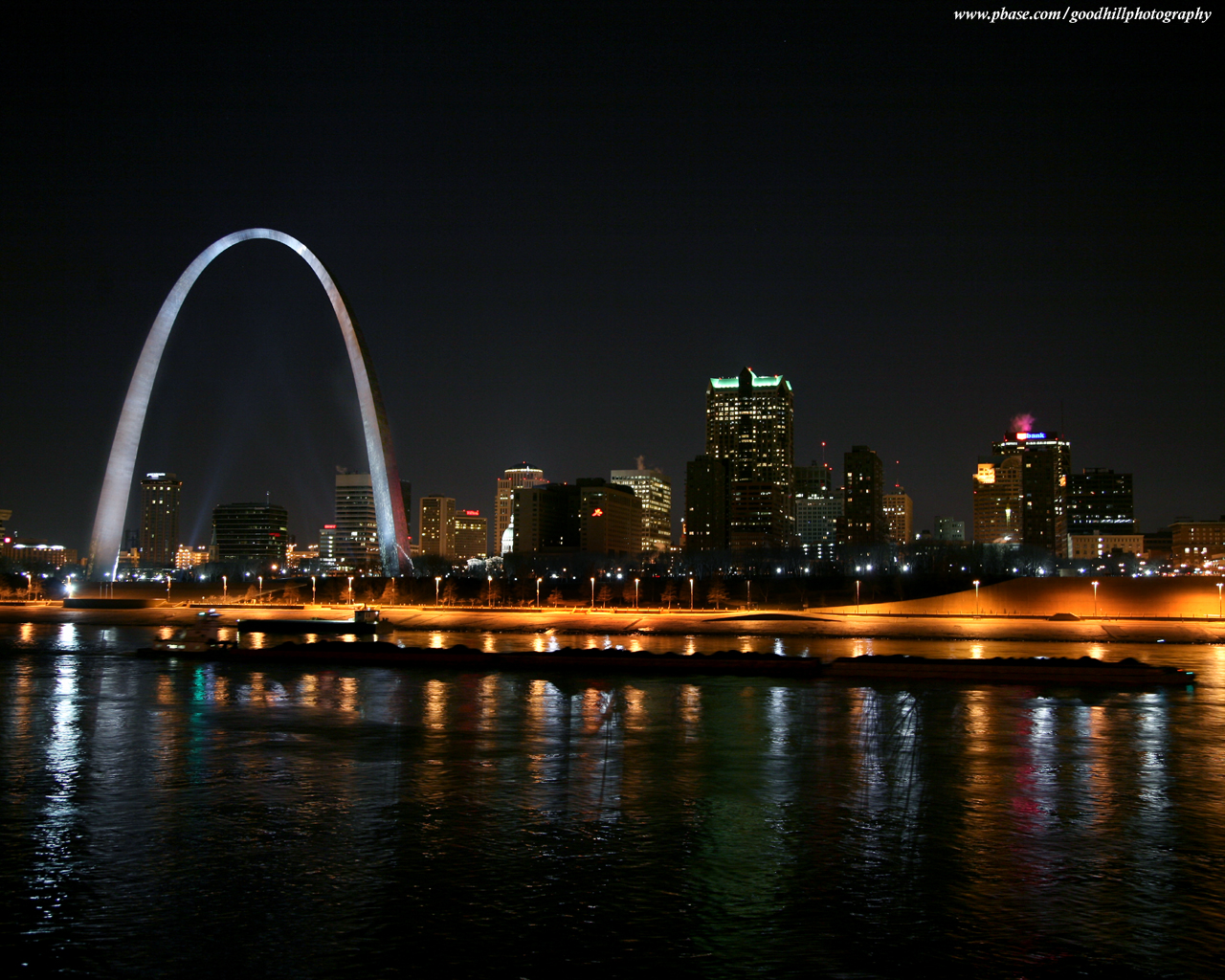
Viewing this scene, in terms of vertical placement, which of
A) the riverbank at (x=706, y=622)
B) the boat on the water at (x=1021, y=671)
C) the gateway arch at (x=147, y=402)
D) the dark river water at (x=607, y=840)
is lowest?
the riverbank at (x=706, y=622)

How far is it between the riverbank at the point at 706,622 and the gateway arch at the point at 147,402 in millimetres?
6393

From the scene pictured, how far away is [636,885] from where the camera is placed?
10.8 meters

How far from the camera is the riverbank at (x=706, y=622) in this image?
5159cm

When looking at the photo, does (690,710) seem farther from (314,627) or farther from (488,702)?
(314,627)

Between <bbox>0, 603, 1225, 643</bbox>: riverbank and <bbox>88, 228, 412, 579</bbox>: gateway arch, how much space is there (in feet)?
21.0

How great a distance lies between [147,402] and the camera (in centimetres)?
7256

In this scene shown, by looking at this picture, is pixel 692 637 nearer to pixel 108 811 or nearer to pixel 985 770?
pixel 985 770

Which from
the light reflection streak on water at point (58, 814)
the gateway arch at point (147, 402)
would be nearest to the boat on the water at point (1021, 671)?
the light reflection streak on water at point (58, 814)

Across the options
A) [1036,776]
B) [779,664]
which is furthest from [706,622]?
[1036,776]

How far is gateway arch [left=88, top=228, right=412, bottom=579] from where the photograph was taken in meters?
69.7

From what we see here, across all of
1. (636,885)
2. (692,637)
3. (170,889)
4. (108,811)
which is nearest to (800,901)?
(636,885)

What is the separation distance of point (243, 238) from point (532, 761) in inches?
2546

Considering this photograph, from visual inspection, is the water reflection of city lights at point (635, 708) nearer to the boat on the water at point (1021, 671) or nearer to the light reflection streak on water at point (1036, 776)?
the light reflection streak on water at point (1036, 776)

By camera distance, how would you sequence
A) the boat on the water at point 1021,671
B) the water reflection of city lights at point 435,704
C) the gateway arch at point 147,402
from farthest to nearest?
the gateway arch at point 147,402 < the boat on the water at point 1021,671 < the water reflection of city lights at point 435,704
